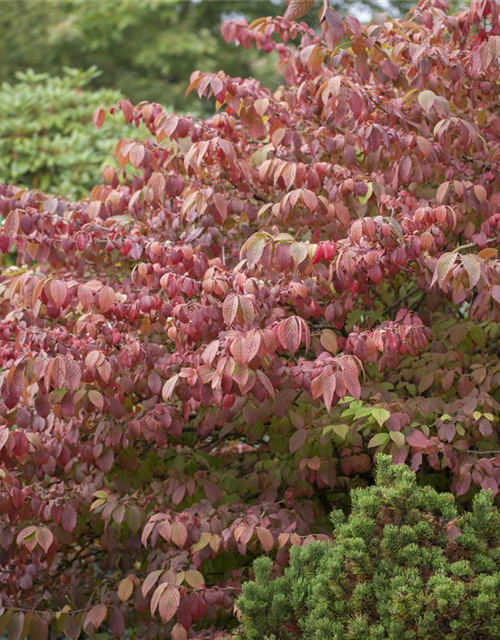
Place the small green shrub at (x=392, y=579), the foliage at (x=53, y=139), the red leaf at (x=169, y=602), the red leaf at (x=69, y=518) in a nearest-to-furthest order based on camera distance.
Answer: the small green shrub at (x=392, y=579), the red leaf at (x=169, y=602), the red leaf at (x=69, y=518), the foliage at (x=53, y=139)

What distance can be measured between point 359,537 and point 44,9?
1486 centimetres

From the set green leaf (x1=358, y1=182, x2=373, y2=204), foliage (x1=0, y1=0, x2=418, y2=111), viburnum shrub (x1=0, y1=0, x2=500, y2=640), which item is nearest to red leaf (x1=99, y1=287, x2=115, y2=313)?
viburnum shrub (x1=0, y1=0, x2=500, y2=640)

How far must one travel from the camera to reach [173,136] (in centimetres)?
363

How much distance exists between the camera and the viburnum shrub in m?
3.11

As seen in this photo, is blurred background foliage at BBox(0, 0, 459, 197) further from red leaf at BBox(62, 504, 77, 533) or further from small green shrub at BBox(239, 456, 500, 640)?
small green shrub at BBox(239, 456, 500, 640)

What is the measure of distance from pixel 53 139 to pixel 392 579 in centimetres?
620

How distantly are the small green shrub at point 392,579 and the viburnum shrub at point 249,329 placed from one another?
1.06 feet

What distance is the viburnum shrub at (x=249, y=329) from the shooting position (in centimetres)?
311

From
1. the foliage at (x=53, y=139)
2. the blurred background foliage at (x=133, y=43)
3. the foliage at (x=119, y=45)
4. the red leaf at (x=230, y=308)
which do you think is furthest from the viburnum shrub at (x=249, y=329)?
the foliage at (x=119, y=45)

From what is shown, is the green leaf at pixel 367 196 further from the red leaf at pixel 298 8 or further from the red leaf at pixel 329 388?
the red leaf at pixel 329 388

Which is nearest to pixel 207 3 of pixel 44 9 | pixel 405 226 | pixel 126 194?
pixel 44 9

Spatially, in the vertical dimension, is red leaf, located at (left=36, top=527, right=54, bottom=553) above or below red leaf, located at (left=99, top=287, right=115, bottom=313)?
below

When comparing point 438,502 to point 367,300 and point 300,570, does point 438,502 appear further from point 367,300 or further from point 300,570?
point 367,300

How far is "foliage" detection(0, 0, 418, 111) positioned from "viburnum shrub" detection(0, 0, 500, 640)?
11248 mm
